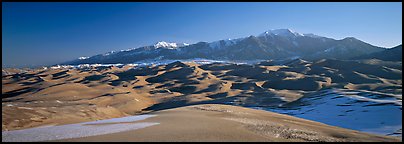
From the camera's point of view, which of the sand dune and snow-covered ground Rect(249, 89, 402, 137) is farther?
snow-covered ground Rect(249, 89, 402, 137)

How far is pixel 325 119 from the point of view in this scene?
27.6m

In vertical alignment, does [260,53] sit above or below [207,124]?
above

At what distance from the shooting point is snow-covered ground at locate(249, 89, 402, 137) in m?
24.0

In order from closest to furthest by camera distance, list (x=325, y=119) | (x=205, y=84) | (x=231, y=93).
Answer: (x=325, y=119)
(x=231, y=93)
(x=205, y=84)

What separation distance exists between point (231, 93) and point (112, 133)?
3754cm

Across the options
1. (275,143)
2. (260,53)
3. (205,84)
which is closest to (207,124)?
(275,143)

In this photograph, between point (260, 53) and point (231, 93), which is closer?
point (231, 93)

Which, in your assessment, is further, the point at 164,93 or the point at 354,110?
the point at 164,93

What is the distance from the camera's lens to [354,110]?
29.4m

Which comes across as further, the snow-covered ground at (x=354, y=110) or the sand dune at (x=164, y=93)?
the snow-covered ground at (x=354, y=110)

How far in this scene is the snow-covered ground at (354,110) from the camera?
2396 centimetres

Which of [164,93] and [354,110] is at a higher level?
[164,93]

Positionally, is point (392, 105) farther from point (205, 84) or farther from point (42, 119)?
point (205, 84)

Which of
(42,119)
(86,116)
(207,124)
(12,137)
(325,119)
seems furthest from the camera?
(325,119)
